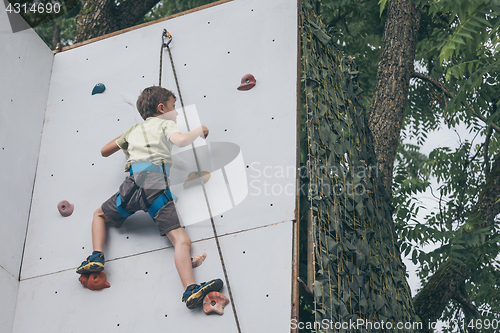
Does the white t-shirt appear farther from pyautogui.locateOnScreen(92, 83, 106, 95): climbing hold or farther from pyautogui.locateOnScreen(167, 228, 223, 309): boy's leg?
pyautogui.locateOnScreen(92, 83, 106, 95): climbing hold

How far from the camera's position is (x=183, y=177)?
4.21m

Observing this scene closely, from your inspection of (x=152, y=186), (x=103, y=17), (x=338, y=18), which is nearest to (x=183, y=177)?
(x=152, y=186)

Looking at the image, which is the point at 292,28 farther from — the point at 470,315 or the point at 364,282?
the point at 470,315

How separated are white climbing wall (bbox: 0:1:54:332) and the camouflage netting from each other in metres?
2.43

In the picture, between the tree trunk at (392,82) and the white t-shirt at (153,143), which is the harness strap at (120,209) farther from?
the tree trunk at (392,82)

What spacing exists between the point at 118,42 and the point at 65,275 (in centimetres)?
242

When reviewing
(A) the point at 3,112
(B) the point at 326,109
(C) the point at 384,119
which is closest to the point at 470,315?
(C) the point at 384,119

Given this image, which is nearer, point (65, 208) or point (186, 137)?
point (186, 137)

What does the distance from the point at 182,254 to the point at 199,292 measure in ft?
1.12

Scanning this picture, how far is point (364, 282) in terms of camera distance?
396cm

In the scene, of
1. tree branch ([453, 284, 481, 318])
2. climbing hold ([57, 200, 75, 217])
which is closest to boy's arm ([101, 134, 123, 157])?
climbing hold ([57, 200, 75, 217])

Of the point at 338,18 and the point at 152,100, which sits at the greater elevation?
the point at 338,18

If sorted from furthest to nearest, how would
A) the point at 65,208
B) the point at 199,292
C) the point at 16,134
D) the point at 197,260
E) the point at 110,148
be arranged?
1. the point at 16,134
2. the point at 65,208
3. the point at 110,148
4. the point at 197,260
5. the point at 199,292

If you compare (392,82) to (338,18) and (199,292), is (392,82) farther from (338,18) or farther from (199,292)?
(199,292)
